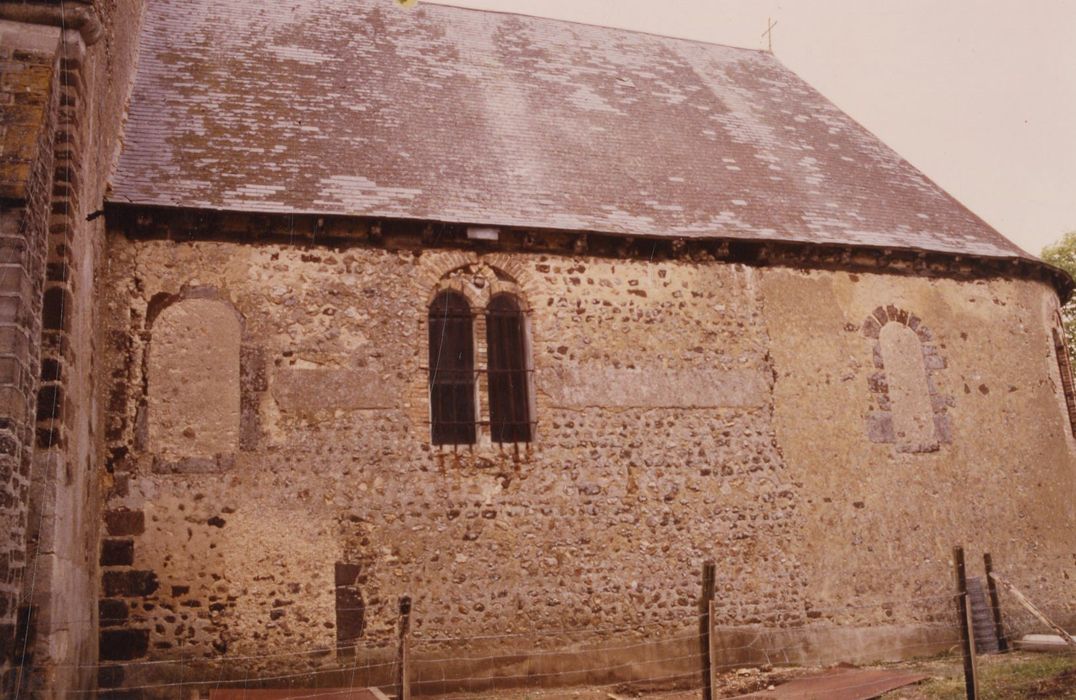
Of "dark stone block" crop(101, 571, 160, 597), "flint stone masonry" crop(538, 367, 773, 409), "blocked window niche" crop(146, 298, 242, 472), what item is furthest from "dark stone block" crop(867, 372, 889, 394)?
"dark stone block" crop(101, 571, 160, 597)

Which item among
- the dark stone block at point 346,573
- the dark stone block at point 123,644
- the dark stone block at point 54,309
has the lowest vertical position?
the dark stone block at point 123,644

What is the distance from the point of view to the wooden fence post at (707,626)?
21.0ft

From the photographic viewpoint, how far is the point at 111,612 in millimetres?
8195

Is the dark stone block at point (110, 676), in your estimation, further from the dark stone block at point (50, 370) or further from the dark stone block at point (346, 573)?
the dark stone block at point (50, 370)

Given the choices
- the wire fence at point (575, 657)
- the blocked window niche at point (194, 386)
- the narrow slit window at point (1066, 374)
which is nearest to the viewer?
the wire fence at point (575, 657)

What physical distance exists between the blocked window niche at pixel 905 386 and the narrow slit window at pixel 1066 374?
97.2 inches

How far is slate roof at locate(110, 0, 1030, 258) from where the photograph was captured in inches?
409

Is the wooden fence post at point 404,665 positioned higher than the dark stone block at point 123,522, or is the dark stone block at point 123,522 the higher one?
the dark stone block at point 123,522

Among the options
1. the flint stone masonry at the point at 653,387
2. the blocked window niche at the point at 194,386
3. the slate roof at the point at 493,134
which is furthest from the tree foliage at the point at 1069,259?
the blocked window niche at the point at 194,386

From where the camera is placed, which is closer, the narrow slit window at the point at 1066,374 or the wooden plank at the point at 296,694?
the wooden plank at the point at 296,694

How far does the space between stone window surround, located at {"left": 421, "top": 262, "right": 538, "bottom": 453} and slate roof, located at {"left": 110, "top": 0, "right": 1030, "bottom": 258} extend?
67 cm

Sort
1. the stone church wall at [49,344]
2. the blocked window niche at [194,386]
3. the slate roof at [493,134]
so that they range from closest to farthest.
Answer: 1. the stone church wall at [49,344]
2. the blocked window niche at [194,386]
3. the slate roof at [493,134]

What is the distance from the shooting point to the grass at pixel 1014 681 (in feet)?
26.1

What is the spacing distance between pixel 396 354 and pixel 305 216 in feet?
6.10
